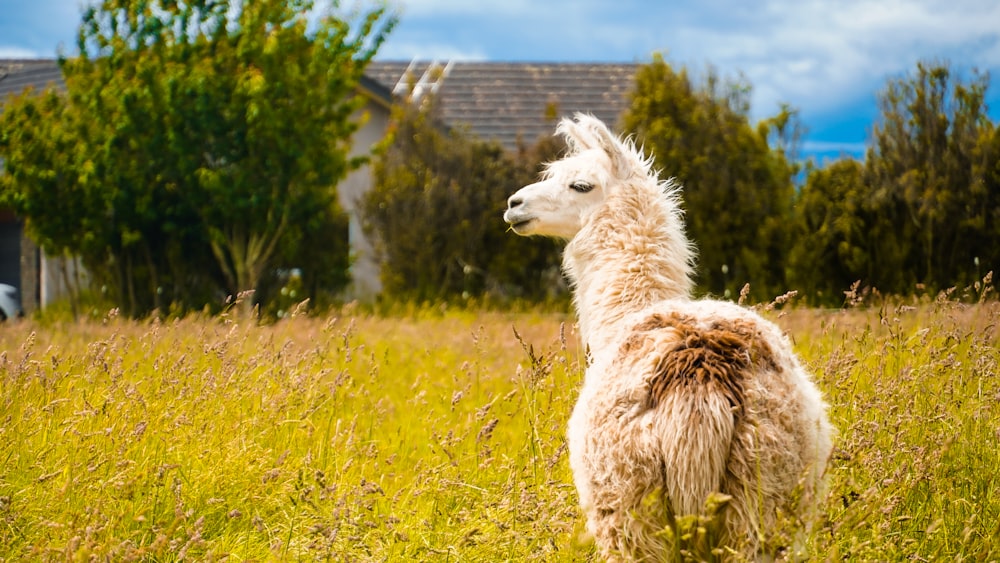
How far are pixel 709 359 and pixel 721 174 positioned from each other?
11.7 meters

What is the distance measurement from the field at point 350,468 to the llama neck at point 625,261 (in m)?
0.44

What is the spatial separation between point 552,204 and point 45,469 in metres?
2.64

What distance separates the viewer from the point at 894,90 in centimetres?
1430

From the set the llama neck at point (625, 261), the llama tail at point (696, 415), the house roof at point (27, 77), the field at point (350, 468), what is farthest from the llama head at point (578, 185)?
the house roof at point (27, 77)

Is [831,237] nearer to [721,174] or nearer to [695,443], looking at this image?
[721,174]

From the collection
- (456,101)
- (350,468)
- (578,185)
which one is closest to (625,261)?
(578,185)

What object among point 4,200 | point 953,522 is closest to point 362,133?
point 4,200

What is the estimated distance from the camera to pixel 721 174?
14.4 meters

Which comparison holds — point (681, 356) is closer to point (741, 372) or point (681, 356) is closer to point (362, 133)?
point (741, 372)

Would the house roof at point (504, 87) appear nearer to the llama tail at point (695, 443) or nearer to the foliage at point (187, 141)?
the foliage at point (187, 141)

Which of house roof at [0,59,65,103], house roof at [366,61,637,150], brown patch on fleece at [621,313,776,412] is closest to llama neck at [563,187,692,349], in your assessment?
brown patch on fleece at [621,313,776,412]

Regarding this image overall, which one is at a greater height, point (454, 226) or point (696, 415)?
point (454, 226)

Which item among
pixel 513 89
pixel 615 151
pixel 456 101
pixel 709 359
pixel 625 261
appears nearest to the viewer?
pixel 709 359

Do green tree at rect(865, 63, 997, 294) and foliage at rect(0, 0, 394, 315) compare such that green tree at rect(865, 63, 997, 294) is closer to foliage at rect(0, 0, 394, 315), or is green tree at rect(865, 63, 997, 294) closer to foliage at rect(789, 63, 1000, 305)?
foliage at rect(789, 63, 1000, 305)
